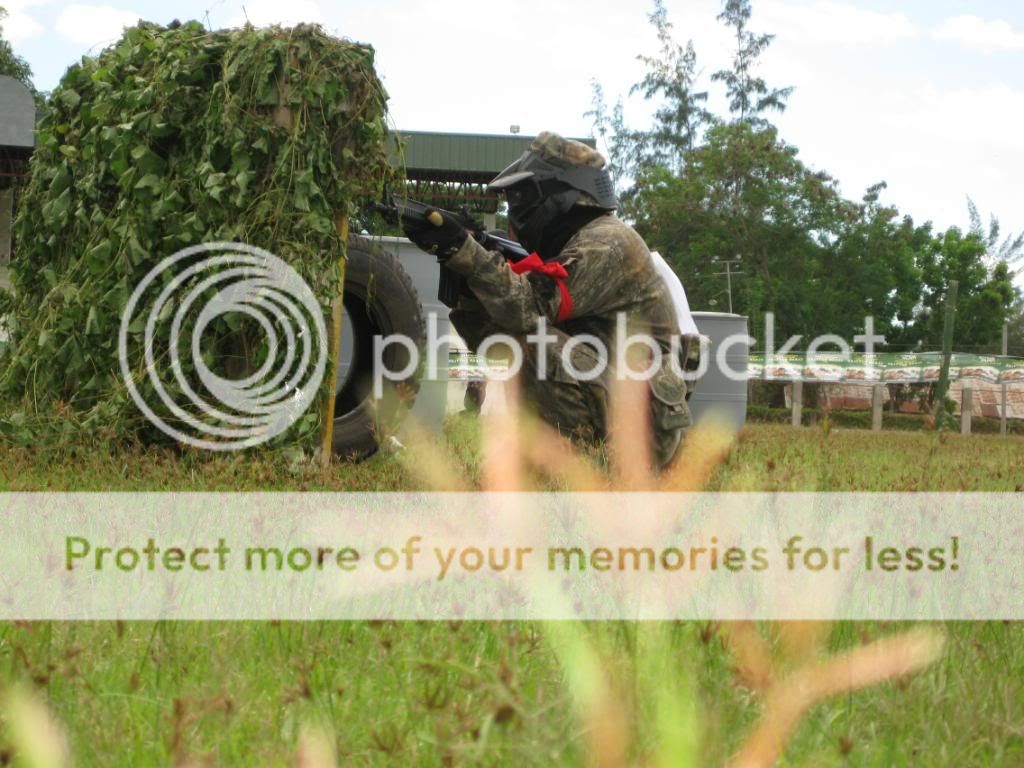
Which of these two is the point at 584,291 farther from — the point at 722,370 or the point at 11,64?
the point at 11,64

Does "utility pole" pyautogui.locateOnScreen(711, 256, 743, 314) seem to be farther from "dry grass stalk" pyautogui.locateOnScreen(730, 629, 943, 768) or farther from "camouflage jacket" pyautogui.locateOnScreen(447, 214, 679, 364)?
"dry grass stalk" pyautogui.locateOnScreen(730, 629, 943, 768)

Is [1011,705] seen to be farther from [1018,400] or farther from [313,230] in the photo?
[1018,400]

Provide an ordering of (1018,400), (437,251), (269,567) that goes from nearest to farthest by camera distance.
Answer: (269,567) < (437,251) < (1018,400)

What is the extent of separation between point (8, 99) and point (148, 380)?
12072 mm

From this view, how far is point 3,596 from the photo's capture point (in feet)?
7.89

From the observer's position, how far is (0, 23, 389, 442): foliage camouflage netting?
17.2 feet

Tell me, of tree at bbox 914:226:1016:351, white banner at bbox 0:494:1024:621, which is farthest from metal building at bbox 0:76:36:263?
tree at bbox 914:226:1016:351

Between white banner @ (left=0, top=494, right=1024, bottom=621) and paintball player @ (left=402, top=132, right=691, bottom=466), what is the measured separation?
5.53 ft

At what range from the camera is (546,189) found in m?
5.17

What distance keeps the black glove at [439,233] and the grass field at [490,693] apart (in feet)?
7.05

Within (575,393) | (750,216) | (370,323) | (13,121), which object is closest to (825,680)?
(575,393)

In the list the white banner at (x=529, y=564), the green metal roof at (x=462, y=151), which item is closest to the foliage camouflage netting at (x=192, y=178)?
the white banner at (x=529, y=564)

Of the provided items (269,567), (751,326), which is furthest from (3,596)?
(751,326)

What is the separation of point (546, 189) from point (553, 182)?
0.15 ft
